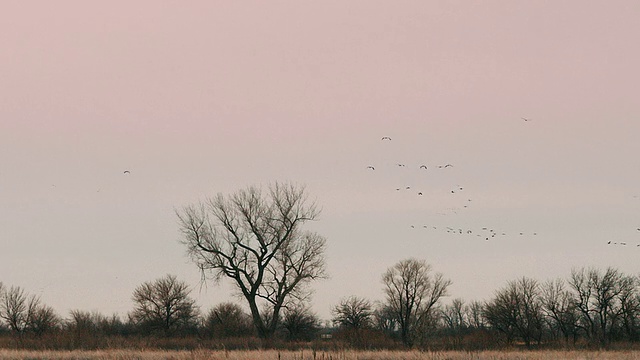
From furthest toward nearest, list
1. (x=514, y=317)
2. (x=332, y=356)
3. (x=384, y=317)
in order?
(x=384, y=317), (x=514, y=317), (x=332, y=356)

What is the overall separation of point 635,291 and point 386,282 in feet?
89.7

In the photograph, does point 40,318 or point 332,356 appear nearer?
point 332,356

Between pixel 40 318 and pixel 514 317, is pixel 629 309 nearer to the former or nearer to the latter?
pixel 514 317

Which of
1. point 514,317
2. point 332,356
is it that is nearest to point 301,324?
point 514,317

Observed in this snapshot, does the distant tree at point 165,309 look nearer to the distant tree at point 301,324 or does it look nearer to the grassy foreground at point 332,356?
the distant tree at point 301,324

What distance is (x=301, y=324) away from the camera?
6712cm

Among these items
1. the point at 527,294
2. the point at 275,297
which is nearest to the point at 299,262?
the point at 275,297

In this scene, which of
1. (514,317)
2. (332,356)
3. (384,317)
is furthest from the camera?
(384,317)

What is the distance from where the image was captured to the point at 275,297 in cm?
4297

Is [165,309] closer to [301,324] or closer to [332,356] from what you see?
[301,324]

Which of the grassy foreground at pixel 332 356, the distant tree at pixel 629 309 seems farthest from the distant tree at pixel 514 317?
the grassy foreground at pixel 332 356

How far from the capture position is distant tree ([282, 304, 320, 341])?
63.2 m

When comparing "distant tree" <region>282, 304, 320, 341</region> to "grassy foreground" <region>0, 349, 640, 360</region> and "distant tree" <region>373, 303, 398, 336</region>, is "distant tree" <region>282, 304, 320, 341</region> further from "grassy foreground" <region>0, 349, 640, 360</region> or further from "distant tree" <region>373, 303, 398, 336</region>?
"grassy foreground" <region>0, 349, 640, 360</region>

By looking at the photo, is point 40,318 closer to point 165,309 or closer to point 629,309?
point 165,309
